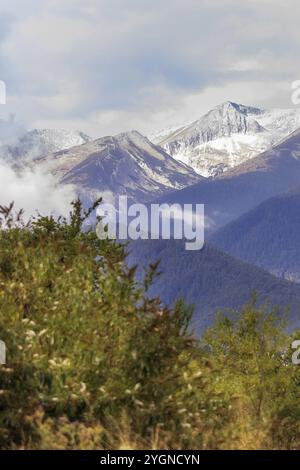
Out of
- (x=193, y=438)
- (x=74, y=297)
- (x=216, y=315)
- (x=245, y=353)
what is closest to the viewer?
(x=193, y=438)

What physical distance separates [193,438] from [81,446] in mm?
2565

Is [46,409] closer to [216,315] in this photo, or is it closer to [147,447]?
[147,447]

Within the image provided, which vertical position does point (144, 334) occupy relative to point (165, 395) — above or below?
above

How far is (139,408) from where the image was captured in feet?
50.2

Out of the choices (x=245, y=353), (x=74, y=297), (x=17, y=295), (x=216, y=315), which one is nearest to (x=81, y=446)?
(x=74, y=297)

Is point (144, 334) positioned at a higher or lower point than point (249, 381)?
higher

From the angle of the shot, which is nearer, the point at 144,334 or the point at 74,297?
the point at 144,334

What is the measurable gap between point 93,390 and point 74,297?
8.53 ft

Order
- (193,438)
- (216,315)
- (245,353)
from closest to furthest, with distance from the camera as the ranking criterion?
(193,438) < (245,353) < (216,315)

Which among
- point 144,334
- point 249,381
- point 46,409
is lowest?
point 249,381

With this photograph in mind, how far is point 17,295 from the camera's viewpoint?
18297mm

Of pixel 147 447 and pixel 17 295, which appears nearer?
pixel 147 447
